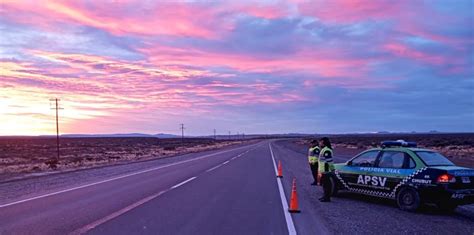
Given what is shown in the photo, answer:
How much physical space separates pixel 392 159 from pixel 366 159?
1015 mm

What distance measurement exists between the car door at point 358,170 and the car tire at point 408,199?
120cm

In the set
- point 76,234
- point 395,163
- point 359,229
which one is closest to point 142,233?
point 76,234

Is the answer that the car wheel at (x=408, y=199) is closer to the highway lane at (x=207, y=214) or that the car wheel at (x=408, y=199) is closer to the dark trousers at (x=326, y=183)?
the dark trousers at (x=326, y=183)

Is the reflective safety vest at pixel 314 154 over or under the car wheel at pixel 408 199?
over

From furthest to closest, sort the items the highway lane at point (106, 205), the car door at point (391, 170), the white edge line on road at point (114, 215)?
the car door at point (391, 170) → the highway lane at point (106, 205) → the white edge line on road at point (114, 215)

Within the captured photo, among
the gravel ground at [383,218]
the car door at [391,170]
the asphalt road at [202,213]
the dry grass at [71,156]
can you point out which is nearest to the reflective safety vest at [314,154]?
the asphalt road at [202,213]

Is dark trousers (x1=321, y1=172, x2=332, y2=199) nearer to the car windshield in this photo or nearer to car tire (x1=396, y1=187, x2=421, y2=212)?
car tire (x1=396, y1=187, x2=421, y2=212)

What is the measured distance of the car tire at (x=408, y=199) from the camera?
1140 cm

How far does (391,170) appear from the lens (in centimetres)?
1227

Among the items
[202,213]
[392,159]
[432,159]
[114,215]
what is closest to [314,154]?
[392,159]

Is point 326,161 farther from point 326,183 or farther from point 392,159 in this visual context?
point 392,159

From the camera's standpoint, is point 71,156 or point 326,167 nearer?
point 326,167

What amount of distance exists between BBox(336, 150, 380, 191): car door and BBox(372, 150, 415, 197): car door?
30 centimetres

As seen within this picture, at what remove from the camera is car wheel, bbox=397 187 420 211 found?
37.4ft
